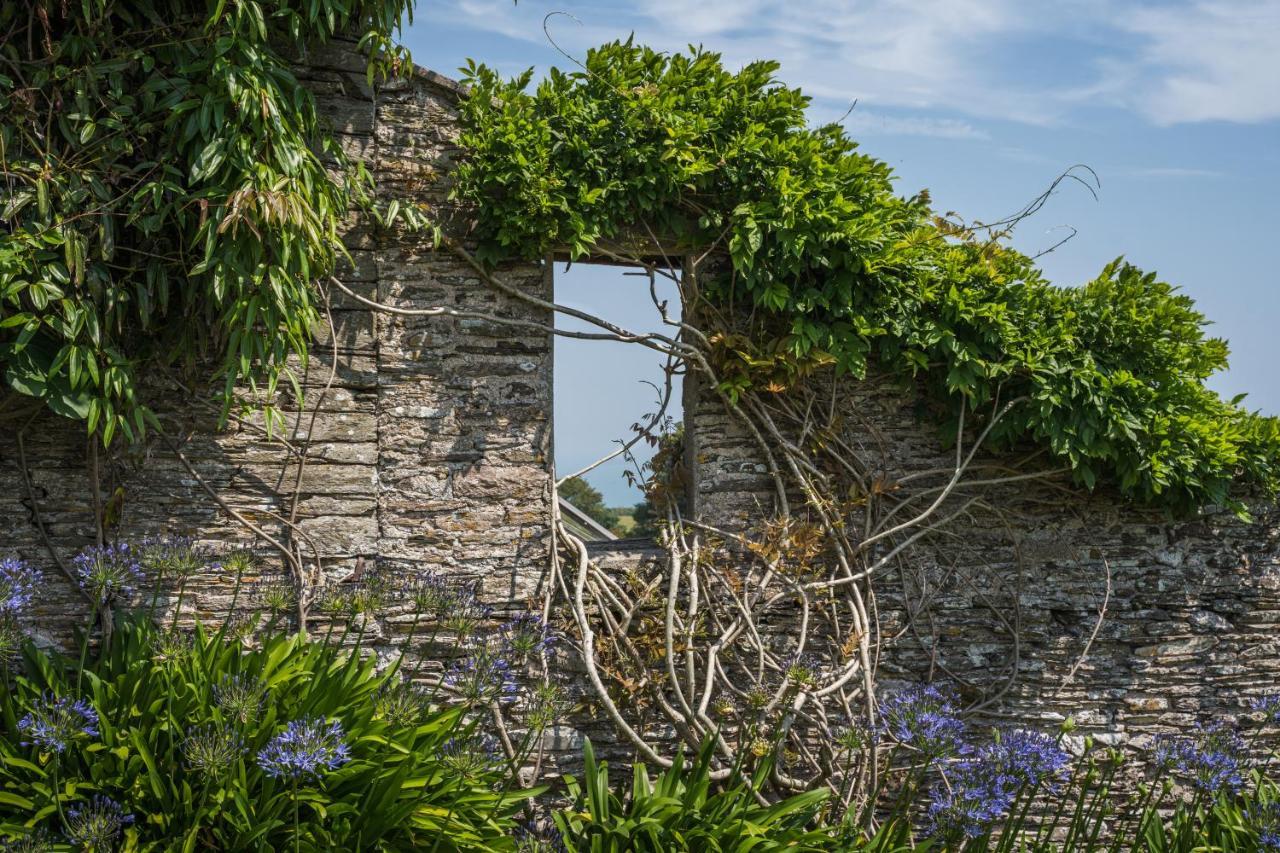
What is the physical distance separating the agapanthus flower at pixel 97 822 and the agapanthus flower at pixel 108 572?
693 mm

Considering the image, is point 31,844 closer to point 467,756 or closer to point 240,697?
point 240,697

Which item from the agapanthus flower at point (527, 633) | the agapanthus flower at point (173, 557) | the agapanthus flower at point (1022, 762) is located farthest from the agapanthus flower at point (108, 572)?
the agapanthus flower at point (1022, 762)

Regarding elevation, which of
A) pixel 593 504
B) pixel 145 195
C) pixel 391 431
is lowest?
pixel 593 504

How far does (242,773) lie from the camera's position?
345 centimetres

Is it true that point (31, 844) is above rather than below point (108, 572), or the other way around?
below

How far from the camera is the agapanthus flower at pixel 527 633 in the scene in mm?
4496

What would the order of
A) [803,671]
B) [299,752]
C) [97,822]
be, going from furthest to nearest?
[803,671] → [97,822] → [299,752]

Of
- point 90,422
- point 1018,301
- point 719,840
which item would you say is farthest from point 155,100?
point 1018,301

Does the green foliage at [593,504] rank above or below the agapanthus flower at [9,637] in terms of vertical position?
below

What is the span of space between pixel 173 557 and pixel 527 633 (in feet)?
4.78

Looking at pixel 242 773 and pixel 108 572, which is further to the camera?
pixel 108 572

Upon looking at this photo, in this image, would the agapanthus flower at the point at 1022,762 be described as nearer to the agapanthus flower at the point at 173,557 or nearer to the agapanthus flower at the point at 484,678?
the agapanthus flower at the point at 484,678

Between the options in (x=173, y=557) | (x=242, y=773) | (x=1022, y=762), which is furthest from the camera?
(x=173, y=557)

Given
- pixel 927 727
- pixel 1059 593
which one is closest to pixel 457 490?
pixel 927 727
